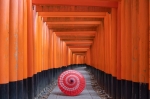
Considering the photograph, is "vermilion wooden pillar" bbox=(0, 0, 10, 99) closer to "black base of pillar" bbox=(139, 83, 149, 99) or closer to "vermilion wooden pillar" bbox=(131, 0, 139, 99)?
"black base of pillar" bbox=(139, 83, 149, 99)

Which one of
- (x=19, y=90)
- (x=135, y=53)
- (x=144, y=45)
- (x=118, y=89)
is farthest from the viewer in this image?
(x=118, y=89)

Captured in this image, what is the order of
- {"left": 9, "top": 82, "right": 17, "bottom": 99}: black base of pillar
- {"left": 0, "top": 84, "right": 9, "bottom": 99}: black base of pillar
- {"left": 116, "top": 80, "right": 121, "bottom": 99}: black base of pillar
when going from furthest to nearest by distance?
{"left": 116, "top": 80, "right": 121, "bottom": 99}: black base of pillar
{"left": 9, "top": 82, "right": 17, "bottom": 99}: black base of pillar
{"left": 0, "top": 84, "right": 9, "bottom": 99}: black base of pillar

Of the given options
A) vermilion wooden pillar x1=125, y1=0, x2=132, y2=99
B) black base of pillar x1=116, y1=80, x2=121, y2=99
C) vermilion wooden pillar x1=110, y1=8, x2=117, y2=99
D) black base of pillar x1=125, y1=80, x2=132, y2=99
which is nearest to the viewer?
black base of pillar x1=125, y1=80, x2=132, y2=99

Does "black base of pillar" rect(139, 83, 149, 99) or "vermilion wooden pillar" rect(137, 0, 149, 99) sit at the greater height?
"vermilion wooden pillar" rect(137, 0, 149, 99)

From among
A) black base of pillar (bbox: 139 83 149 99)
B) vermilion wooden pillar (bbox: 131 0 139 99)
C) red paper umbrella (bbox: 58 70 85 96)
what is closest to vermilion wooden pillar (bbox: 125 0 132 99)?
vermilion wooden pillar (bbox: 131 0 139 99)

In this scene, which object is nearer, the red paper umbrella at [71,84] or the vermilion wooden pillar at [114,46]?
the vermilion wooden pillar at [114,46]

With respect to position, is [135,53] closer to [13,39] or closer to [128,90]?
[128,90]

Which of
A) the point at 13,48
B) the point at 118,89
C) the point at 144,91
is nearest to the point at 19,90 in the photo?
the point at 13,48

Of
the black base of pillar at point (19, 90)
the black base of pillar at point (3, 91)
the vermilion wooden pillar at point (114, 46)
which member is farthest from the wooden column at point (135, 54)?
the vermilion wooden pillar at point (114, 46)

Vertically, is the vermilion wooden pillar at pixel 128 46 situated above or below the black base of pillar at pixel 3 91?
above

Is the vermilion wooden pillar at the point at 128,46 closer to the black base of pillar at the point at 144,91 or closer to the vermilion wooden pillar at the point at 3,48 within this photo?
the black base of pillar at the point at 144,91

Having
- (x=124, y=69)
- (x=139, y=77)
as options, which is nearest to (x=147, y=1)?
(x=139, y=77)

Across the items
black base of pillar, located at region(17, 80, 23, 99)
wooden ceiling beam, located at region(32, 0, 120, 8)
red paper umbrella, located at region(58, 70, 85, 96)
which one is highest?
wooden ceiling beam, located at region(32, 0, 120, 8)

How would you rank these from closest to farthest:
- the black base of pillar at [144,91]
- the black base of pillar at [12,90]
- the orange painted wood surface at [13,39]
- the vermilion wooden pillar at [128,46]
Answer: the black base of pillar at [144,91] < the black base of pillar at [12,90] < the orange painted wood surface at [13,39] < the vermilion wooden pillar at [128,46]
